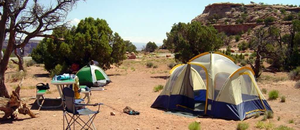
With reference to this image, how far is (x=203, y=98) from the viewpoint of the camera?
10.6 m

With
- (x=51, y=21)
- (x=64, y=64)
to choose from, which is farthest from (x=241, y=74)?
(x=64, y=64)

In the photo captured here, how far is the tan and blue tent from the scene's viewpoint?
940 centimetres

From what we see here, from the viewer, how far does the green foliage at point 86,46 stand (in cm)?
A: 2169

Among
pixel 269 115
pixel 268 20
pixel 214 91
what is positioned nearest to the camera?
pixel 269 115

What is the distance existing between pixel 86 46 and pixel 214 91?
13.9 metres

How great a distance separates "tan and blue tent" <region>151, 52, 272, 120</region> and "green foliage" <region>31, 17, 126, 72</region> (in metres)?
12.0

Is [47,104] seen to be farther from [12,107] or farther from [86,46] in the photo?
[86,46]

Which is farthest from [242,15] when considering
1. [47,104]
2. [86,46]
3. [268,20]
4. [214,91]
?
[47,104]

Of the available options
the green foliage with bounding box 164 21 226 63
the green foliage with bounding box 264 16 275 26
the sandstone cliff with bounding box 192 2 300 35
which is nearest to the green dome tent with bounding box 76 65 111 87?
the green foliage with bounding box 164 21 226 63

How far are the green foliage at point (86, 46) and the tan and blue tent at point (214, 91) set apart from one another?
11996mm

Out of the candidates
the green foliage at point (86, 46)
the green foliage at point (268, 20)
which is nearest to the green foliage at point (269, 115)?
the green foliage at point (86, 46)

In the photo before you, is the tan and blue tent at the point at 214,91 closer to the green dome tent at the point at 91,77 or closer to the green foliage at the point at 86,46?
the green dome tent at the point at 91,77

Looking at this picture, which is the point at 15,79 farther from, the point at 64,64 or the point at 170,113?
the point at 170,113

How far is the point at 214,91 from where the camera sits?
9844mm
